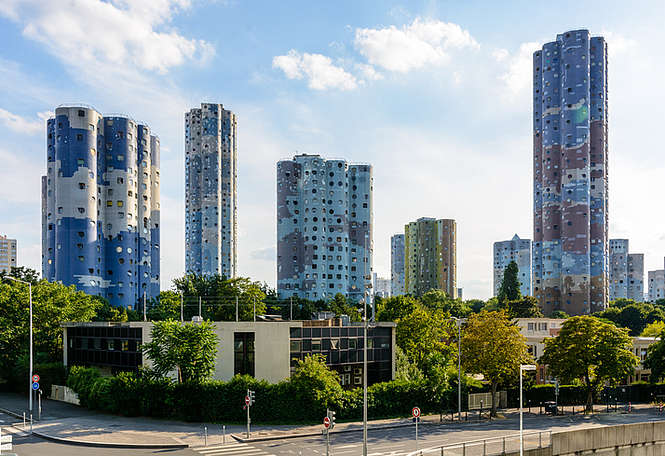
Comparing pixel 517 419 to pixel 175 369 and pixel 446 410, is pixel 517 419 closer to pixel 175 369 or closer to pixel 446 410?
pixel 446 410

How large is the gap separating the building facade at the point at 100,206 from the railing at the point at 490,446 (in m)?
90.6

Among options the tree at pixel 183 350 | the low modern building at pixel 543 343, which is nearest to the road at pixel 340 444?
the tree at pixel 183 350

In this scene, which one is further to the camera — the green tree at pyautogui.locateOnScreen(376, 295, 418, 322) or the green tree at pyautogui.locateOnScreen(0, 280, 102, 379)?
the green tree at pyautogui.locateOnScreen(376, 295, 418, 322)

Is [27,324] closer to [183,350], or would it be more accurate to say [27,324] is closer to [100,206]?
[183,350]

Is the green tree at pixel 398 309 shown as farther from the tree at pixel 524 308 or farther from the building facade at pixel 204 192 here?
the building facade at pixel 204 192

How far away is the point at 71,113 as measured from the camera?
104062 millimetres

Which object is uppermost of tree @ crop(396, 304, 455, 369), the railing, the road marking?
tree @ crop(396, 304, 455, 369)

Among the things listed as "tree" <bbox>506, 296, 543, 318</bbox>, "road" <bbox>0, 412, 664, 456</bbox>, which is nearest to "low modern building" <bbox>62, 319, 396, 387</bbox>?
"road" <bbox>0, 412, 664, 456</bbox>

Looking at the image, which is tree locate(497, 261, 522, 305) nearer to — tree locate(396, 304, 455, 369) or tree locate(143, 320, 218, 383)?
tree locate(396, 304, 455, 369)

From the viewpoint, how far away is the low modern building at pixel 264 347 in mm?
48250

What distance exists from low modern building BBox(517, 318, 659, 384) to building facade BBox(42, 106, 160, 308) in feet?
268

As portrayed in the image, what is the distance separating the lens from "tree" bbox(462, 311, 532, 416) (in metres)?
A: 50.6

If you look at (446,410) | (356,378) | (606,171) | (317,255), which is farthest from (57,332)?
(606,171)

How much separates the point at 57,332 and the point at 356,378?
36002mm
